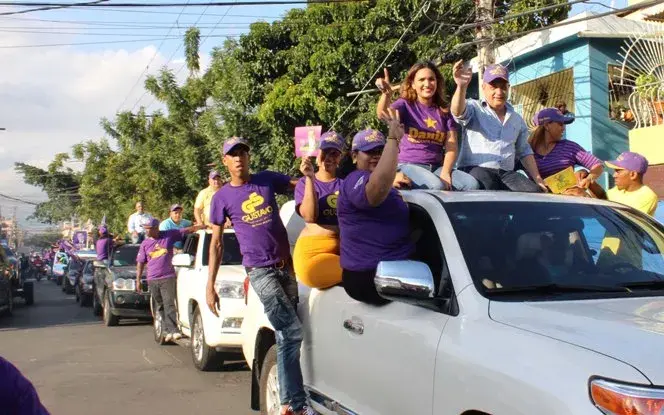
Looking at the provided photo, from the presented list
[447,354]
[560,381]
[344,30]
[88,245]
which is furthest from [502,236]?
[88,245]

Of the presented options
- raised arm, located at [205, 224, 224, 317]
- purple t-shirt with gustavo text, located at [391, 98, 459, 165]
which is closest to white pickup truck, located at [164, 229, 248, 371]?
raised arm, located at [205, 224, 224, 317]

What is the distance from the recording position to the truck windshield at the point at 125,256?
632 inches

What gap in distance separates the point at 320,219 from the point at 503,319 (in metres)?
2.12

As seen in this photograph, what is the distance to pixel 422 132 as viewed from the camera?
559 cm

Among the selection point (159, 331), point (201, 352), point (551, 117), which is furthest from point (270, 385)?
point (159, 331)

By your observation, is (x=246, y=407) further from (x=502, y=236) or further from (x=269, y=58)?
(x=269, y=58)

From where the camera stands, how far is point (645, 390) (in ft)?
8.41

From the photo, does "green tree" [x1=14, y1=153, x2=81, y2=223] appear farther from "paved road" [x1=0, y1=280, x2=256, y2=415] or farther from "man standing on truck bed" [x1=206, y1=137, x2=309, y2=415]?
"man standing on truck bed" [x1=206, y1=137, x2=309, y2=415]

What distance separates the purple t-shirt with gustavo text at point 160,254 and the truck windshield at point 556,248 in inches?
315

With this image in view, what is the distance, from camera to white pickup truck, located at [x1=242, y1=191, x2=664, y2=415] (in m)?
2.77

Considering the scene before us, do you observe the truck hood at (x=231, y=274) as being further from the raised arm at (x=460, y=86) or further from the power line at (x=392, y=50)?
the power line at (x=392, y=50)

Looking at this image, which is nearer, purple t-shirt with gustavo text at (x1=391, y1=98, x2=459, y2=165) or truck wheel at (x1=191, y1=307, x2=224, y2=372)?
purple t-shirt with gustavo text at (x1=391, y1=98, x2=459, y2=165)

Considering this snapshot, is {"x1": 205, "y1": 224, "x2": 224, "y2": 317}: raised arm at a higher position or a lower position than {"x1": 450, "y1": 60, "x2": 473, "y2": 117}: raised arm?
lower

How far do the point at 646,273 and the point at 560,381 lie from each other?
4.78 ft
